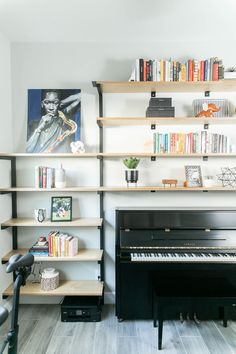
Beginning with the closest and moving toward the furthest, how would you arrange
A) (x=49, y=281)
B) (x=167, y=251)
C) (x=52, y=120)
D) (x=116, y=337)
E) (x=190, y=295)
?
(x=190, y=295) → (x=116, y=337) → (x=167, y=251) → (x=49, y=281) → (x=52, y=120)

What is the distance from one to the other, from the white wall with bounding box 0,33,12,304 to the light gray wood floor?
569 mm

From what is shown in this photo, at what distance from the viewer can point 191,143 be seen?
2.52 metres

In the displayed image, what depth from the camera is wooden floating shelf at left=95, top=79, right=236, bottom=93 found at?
2367mm

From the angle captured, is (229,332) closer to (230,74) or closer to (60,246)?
(60,246)

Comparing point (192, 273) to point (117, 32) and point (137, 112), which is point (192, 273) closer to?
point (137, 112)

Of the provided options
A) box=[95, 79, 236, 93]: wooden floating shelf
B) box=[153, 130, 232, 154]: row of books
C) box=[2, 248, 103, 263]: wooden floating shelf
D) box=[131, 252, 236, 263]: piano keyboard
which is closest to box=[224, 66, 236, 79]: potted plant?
box=[95, 79, 236, 93]: wooden floating shelf

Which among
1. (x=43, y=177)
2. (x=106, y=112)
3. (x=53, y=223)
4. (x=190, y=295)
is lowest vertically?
(x=190, y=295)

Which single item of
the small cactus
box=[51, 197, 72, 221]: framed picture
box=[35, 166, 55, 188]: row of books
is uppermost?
the small cactus

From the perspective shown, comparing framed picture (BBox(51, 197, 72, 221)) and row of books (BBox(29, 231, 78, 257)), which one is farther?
framed picture (BBox(51, 197, 72, 221))

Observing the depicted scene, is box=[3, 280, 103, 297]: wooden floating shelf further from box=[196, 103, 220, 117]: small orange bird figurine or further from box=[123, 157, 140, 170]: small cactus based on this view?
box=[196, 103, 220, 117]: small orange bird figurine

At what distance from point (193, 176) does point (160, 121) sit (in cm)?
64

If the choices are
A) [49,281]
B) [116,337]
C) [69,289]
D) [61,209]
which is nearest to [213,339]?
[116,337]

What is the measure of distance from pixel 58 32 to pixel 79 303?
261 cm

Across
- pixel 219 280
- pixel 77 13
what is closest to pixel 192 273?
pixel 219 280
